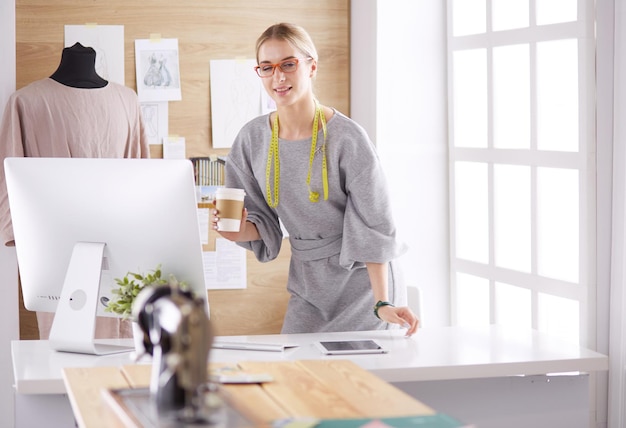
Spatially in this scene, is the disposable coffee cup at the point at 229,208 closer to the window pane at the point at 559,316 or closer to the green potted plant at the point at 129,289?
the green potted plant at the point at 129,289

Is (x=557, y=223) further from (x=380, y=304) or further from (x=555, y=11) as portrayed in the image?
(x=380, y=304)

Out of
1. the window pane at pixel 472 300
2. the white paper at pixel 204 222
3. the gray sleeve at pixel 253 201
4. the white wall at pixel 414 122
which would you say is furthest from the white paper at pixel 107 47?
the window pane at pixel 472 300

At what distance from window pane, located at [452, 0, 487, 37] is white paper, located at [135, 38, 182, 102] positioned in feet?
3.95

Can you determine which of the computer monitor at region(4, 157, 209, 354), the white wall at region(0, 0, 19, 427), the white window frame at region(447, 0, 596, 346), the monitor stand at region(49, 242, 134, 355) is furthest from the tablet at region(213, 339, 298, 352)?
the white wall at region(0, 0, 19, 427)

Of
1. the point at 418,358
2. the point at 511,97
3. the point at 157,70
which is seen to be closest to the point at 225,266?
the point at 157,70

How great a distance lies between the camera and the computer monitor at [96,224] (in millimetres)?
2363

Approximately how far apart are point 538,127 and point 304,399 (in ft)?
7.15

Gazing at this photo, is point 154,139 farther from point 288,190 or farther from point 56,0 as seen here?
point 288,190

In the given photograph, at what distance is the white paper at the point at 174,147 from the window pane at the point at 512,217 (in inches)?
53.1

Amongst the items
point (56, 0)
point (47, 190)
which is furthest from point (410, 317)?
point (56, 0)

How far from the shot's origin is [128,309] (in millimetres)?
2361

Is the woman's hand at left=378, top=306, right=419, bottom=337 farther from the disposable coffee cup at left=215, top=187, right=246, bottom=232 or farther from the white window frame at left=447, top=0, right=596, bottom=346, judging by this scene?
the white window frame at left=447, top=0, right=596, bottom=346

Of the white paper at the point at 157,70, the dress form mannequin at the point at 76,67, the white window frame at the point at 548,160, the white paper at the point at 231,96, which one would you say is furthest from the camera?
the white paper at the point at 231,96

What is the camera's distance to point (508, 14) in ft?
12.1
